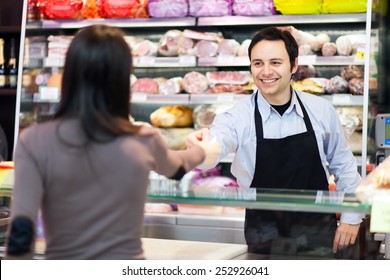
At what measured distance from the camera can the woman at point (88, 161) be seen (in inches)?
54.7

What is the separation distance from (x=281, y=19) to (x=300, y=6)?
15 cm

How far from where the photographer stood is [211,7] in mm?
4781

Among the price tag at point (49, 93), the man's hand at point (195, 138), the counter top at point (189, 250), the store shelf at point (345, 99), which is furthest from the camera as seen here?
the price tag at point (49, 93)

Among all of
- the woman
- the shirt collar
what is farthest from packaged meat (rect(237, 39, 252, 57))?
the woman

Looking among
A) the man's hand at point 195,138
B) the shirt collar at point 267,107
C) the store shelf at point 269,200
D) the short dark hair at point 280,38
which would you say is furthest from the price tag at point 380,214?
the short dark hair at point 280,38

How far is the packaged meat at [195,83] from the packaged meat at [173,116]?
144mm

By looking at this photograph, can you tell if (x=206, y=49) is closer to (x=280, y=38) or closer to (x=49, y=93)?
(x=49, y=93)

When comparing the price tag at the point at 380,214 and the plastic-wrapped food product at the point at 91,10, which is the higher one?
the plastic-wrapped food product at the point at 91,10

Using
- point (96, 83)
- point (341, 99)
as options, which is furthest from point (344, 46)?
point (96, 83)

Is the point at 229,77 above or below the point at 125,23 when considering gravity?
below

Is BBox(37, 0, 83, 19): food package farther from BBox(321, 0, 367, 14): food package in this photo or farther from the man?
the man

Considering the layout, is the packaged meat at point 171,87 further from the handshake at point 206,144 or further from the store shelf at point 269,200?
the store shelf at point 269,200

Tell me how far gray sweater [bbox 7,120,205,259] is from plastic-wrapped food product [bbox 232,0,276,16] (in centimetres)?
338
